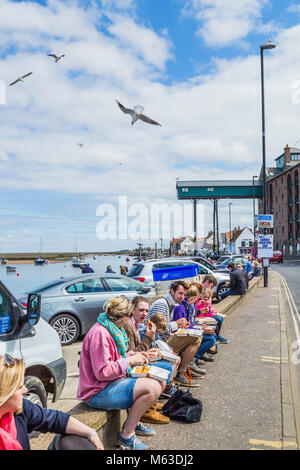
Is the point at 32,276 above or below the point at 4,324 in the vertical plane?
below

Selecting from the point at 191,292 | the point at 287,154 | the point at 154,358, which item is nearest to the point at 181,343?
the point at 191,292

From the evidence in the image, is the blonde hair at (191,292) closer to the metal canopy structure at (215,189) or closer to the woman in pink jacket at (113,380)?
the woman in pink jacket at (113,380)

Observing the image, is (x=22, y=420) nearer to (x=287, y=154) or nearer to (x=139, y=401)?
(x=139, y=401)

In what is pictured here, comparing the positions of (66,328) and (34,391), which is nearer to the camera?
(34,391)

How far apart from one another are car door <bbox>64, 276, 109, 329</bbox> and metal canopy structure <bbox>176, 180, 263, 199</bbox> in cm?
5412

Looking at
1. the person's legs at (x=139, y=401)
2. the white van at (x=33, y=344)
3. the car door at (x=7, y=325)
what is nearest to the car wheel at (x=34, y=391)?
Answer: the white van at (x=33, y=344)

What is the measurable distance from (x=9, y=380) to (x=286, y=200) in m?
81.4

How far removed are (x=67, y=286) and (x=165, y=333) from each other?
4.14 metres

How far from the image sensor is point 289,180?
3081 inches

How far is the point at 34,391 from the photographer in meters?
4.04

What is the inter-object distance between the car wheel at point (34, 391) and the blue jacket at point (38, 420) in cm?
117

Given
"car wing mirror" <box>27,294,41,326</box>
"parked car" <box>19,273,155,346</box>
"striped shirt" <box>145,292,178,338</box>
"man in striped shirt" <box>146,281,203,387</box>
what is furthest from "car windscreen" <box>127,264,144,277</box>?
"car wing mirror" <box>27,294,41,326</box>
